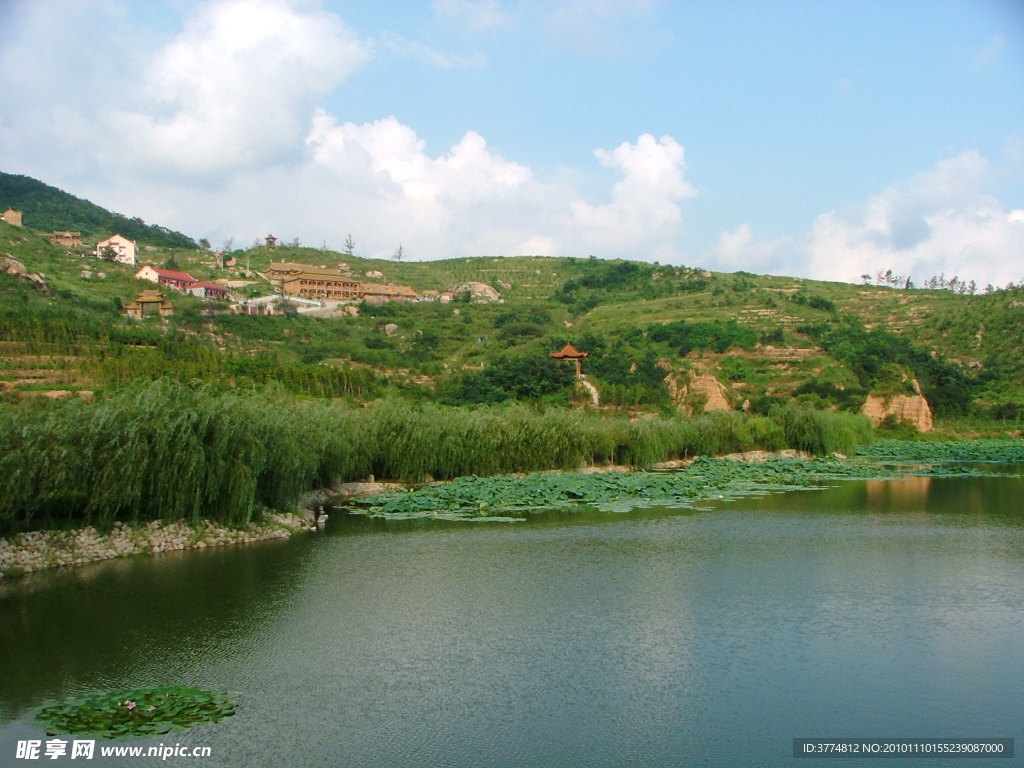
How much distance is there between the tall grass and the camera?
49.2 ft

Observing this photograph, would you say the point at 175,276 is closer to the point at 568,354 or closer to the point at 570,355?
the point at 568,354

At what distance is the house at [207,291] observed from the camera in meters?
57.2

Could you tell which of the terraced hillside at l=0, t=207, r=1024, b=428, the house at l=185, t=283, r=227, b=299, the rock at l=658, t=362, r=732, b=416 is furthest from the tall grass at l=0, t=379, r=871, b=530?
the house at l=185, t=283, r=227, b=299

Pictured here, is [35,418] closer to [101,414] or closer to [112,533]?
[101,414]

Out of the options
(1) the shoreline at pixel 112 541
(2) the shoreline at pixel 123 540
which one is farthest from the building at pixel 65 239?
(1) the shoreline at pixel 112 541

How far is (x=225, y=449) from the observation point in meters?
17.2

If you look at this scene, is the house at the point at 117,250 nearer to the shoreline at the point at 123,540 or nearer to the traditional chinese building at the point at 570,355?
the traditional chinese building at the point at 570,355

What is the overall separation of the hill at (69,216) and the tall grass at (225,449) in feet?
196

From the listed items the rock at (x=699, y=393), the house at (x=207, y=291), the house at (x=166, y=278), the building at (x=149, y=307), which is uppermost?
the house at (x=166, y=278)

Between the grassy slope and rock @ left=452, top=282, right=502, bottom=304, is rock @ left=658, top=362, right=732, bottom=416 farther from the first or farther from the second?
rock @ left=452, top=282, right=502, bottom=304

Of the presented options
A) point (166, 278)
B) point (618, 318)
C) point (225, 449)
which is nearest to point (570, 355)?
point (618, 318)

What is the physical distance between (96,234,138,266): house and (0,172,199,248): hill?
8.78 meters

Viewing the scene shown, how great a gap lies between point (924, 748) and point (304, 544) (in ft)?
40.4

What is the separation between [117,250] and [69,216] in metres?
19.4
